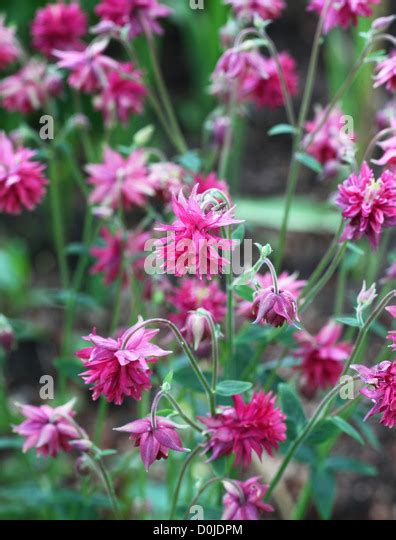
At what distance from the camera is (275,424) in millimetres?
1082

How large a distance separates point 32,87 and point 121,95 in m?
0.19

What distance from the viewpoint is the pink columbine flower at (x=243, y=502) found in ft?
3.51

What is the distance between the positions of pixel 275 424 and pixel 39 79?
880mm

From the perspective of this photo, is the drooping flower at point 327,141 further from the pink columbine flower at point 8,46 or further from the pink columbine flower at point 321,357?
the pink columbine flower at point 8,46

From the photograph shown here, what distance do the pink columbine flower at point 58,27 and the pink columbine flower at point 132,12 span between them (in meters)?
0.18

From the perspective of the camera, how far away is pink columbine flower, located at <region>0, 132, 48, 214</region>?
4.38ft

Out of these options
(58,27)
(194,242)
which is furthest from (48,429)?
(58,27)

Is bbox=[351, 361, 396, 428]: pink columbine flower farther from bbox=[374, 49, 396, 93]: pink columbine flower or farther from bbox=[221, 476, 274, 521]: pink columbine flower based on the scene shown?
bbox=[374, 49, 396, 93]: pink columbine flower

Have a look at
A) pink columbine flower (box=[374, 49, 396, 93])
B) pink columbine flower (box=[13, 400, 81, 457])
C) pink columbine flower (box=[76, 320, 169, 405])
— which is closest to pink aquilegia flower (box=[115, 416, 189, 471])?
pink columbine flower (box=[76, 320, 169, 405])

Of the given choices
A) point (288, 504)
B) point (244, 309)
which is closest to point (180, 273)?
point (244, 309)

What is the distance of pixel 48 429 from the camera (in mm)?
1139

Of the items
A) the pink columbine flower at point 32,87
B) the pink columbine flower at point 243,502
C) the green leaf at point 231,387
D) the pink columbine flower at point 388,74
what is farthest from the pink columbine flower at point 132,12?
the pink columbine flower at point 243,502

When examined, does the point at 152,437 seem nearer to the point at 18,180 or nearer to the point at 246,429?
the point at 246,429
